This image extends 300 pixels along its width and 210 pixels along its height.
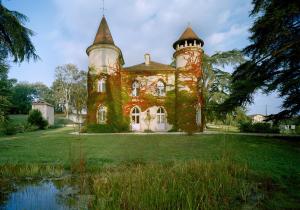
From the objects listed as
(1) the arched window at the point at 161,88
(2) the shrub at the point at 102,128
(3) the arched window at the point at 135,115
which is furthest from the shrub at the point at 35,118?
(1) the arched window at the point at 161,88

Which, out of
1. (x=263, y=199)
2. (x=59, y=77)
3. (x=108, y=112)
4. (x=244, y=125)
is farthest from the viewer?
(x=59, y=77)

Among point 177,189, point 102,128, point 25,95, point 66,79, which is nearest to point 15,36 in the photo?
point 177,189

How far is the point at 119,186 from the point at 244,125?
22535mm

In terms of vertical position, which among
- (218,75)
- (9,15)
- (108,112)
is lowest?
(108,112)

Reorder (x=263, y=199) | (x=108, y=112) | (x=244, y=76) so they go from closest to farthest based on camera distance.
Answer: (x=263, y=199) < (x=244, y=76) < (x=108, y=112)

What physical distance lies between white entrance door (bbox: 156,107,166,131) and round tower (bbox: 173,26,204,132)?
150cm

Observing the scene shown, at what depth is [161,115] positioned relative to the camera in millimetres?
22844

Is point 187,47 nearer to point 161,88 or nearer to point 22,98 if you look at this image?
point 161,88

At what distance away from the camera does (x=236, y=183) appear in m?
4.84

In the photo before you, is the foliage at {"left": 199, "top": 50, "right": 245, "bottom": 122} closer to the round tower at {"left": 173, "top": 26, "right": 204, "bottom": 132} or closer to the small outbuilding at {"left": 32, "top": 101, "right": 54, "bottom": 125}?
the round tower at {"left": 173, "top": 26, "right": 204, "bottom": 132}

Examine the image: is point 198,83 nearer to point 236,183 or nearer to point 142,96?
point 142,96

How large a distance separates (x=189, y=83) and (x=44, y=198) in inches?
751

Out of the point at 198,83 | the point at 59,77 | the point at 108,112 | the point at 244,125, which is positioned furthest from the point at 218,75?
the point at 59,77

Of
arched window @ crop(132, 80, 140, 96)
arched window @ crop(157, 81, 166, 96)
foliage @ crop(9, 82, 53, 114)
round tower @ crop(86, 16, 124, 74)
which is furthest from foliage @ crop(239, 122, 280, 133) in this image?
foliage @ crop(9, 82, 53, 114)
